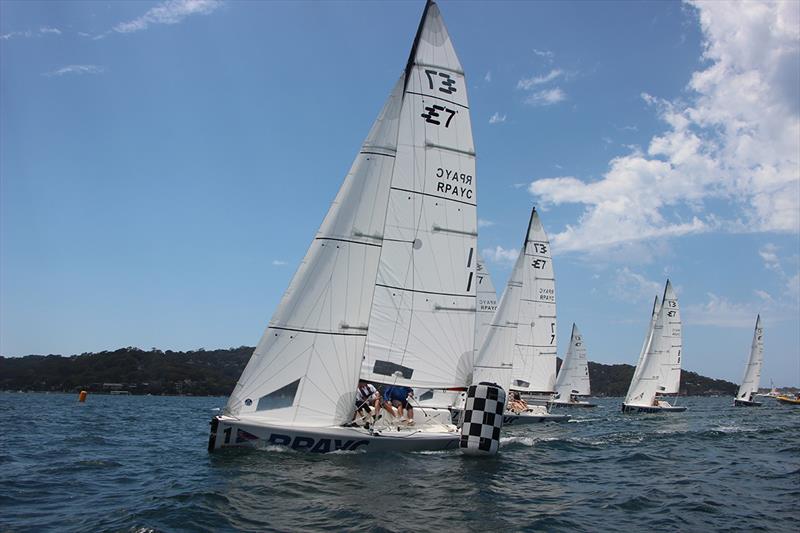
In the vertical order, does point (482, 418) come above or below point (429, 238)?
below

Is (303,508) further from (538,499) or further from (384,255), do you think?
(384,255)

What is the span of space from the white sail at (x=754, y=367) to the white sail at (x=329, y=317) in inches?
2998

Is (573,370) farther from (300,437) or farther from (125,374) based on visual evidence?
(125,374)

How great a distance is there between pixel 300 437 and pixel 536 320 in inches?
962

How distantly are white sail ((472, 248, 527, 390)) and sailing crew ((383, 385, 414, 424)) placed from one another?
42.8 ft

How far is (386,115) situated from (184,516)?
1259cm

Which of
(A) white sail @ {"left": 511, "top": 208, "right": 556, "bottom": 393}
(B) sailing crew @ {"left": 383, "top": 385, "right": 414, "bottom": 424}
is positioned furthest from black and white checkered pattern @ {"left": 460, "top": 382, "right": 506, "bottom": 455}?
(A) white sail @ {"left": 511, "top": 208, "right": 556, "bottom": 393}

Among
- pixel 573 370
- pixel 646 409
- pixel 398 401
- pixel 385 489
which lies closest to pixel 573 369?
pixel 573 370

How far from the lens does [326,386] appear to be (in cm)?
1532

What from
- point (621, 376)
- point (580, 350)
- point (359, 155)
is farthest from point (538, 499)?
point (621, 376)

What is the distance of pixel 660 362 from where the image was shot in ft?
172

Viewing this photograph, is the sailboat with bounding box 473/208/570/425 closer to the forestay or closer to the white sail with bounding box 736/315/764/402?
the forestay

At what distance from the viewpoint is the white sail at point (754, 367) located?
76.2 meters

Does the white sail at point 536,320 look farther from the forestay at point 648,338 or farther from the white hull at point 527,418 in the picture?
the forestay at point 648,338
